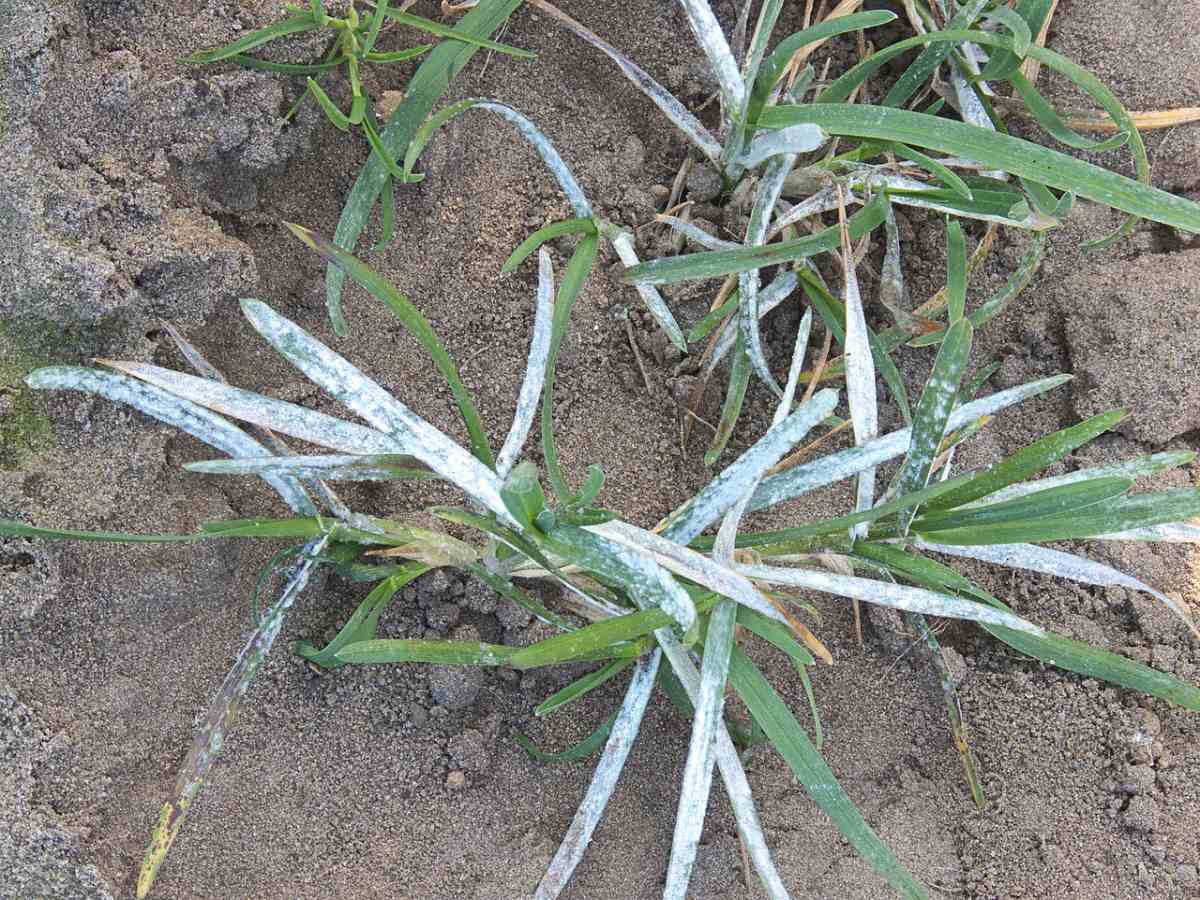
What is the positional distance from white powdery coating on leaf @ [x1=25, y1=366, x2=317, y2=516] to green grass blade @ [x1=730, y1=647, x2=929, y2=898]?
64 cm

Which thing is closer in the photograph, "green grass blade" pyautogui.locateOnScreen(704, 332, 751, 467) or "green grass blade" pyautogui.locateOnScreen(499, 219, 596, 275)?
"green grass blade" pyautogui.locateOnScreen(499, 219, 596, 275)

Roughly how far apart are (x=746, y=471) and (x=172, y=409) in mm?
714

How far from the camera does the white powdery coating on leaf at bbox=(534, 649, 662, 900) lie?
52.7 inches

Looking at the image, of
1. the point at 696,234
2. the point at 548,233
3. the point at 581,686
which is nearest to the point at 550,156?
the point at 548,233

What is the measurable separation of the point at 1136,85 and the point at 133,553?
172 cm

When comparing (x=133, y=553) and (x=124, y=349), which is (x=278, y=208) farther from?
(x=133, y=553)

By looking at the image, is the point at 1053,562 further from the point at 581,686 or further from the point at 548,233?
the point at 548,233

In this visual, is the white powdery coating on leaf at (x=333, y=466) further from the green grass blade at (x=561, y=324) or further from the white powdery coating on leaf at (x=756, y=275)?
the white powdery coating on leaf at (x=756, y=275)

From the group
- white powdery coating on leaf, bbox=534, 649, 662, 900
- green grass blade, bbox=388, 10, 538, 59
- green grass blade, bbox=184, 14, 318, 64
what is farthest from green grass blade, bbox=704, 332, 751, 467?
green grass blade, bbox=184, 14, 318, 64

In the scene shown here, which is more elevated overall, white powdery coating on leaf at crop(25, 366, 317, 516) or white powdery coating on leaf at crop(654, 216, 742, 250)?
white powdery coating on leaf at crop(654, 216, 742, 250)

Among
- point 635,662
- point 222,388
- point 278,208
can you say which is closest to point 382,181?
point 278,208

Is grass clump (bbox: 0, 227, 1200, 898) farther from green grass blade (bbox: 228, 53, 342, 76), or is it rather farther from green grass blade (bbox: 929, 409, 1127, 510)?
green grass blade (bbox: 228, 53, 342, 76)

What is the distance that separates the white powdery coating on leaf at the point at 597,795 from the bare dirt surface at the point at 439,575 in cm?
7

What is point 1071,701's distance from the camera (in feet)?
4.98
